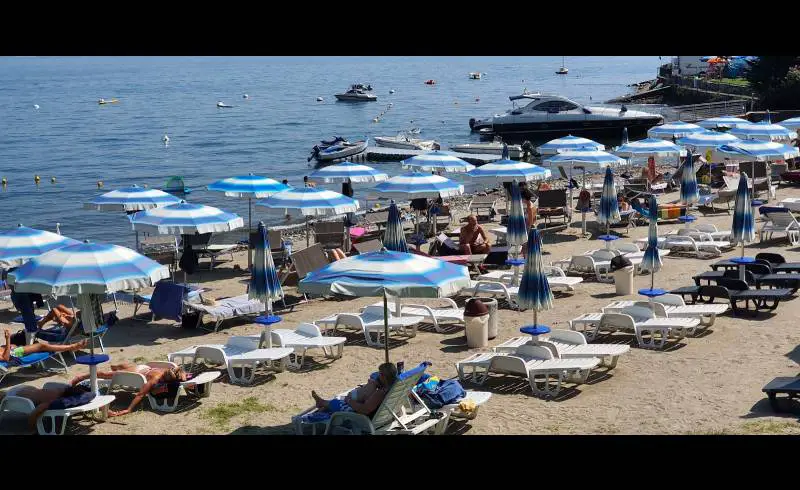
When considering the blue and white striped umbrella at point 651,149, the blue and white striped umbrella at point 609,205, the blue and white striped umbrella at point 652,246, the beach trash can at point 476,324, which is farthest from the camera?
the blue and white striped umbrella at point 651,149

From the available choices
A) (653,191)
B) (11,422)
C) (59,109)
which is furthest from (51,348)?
(59,109)

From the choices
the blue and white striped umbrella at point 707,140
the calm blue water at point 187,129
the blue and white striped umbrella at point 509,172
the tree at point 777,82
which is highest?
the tree at point 777,82

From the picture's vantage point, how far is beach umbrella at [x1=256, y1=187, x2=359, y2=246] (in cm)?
1534

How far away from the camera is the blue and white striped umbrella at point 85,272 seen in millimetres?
8930

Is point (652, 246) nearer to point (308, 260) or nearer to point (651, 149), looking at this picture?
point (308, 260)

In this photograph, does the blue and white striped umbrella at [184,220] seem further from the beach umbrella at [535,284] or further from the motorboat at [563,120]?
the motorboat at [563,120]

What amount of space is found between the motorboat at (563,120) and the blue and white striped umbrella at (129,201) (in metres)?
33.0

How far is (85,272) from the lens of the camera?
355 inches

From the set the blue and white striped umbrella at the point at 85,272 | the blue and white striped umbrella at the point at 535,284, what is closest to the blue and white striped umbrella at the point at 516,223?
the blue and white striped umbrella at the point at 535,284

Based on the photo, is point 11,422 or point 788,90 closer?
point 11,422

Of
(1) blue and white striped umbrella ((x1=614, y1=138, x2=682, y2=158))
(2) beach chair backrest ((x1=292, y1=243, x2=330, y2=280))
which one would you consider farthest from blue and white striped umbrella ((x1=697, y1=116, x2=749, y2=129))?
(2) beach chair backrest ((x1=292, y1=243, x2=330, y2=280))
